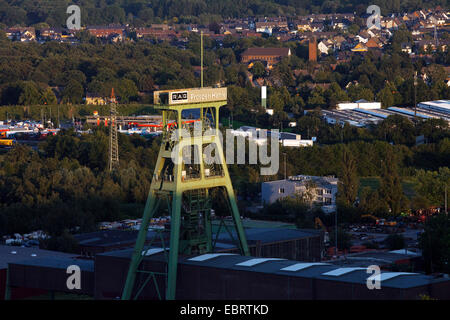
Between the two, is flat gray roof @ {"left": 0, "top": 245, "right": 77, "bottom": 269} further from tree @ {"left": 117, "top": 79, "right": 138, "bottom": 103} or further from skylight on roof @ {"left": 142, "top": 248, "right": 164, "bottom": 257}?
tree @ {"left": 117, "top": 79, "right": 138, "bottom": 103}

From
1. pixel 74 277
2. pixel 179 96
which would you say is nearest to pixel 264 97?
pixel 74 277

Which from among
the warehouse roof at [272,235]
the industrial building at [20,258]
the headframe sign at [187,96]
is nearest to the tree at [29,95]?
the warehouse roof at [272,235]

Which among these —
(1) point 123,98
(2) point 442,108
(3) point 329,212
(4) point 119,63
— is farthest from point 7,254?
(4) point 119,63

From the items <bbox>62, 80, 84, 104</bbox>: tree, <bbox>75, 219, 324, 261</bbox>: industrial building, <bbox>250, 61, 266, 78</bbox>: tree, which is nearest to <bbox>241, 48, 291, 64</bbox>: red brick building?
<bbox>250, 61, 266, 78</bbox>: tree

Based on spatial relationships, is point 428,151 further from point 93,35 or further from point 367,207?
point 93,35

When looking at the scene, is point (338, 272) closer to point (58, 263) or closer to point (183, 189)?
point (183, 189)

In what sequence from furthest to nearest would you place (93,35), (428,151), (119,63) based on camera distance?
(93,35)
(119,63)
(428,151)

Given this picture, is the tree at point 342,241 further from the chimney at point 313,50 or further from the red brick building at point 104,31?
the red brick building at point 104,31
